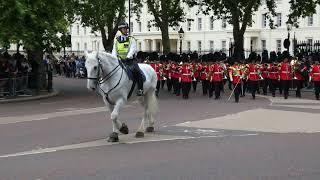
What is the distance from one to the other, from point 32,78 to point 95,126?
1406 centimetres

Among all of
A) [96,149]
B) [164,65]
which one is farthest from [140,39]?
[96,149]

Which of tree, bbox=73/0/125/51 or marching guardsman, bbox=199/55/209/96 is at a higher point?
tree, bbox=73/0/125/51

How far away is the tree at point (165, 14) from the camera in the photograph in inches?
1816

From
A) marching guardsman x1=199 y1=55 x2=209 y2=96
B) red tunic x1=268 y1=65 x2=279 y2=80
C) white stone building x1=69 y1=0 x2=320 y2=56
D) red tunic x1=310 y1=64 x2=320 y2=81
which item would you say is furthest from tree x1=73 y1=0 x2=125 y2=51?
red tunic x1=310 y1=64 x2=320 y2=81

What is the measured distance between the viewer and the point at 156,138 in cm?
1294

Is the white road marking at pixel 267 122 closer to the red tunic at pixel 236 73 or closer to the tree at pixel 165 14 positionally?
the red tunic at pixel 236 73

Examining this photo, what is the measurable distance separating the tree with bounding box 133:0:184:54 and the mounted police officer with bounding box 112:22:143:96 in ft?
97.1

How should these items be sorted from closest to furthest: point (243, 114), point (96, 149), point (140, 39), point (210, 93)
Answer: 1. point (96, 149)
2. point (243, 114)
3. point (210, 93)
4. point (140, 39)

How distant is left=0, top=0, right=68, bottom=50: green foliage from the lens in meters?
23.9

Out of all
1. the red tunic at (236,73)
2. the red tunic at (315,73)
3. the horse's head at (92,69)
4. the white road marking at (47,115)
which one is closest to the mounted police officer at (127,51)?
the horse's head at (92,69)

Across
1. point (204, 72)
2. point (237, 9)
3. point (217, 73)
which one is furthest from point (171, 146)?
point (237, 9)

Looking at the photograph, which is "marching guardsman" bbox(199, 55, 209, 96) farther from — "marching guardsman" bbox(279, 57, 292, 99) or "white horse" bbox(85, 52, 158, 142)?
"white horse" bbox(85, 52, 158, 142)

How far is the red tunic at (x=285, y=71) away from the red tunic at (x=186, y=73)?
381 cm

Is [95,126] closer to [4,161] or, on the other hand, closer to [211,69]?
[4,161]
